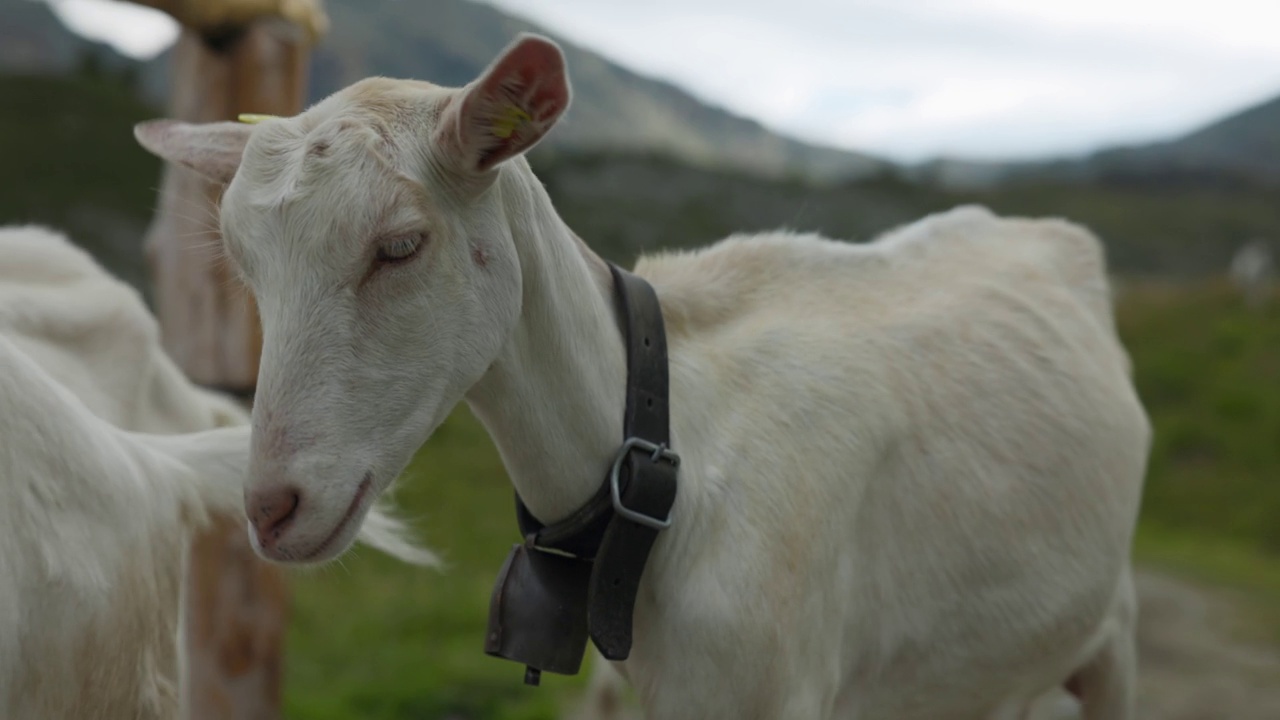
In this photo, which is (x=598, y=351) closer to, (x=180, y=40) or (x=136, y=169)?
(x=180, y=40)

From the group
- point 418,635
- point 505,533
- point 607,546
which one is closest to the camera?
point 607,546

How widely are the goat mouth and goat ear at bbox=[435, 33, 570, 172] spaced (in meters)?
0.51

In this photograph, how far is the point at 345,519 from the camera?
1.89 m

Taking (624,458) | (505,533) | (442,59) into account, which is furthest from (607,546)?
(442,59)

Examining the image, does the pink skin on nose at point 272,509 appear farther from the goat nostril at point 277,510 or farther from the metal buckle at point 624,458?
the metal buckle at point 624,458

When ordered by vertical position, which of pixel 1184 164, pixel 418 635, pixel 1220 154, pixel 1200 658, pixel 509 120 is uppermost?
pixel 509 120

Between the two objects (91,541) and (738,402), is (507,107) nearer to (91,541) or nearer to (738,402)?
(738,402)

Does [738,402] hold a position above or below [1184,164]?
above

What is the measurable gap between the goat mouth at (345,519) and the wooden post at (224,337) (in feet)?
8.35

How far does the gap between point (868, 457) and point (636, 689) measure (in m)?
0.66

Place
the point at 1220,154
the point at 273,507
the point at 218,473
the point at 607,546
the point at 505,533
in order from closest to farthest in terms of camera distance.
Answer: the point at 273,507, the point at 607,546, the point at 218,473, the point at 505,533, the point at 1220,154

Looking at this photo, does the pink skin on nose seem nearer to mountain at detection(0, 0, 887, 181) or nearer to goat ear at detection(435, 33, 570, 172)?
goat ear at detection(435, 33, 570, 172)

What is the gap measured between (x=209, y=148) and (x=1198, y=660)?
5981mm

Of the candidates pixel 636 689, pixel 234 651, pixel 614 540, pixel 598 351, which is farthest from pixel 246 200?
pixel 234 651
